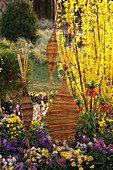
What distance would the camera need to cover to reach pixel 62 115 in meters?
2.42

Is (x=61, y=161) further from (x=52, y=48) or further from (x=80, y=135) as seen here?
(x=52, y=48)

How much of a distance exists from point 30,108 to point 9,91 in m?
2.16

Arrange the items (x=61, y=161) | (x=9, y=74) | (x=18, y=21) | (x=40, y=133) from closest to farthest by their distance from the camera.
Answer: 1. (x=61, y=161)
2. (x=40, y=133)
3. (x=9, y=74)
4. (x=18, y=21)

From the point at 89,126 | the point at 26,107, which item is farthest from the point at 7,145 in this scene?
the point at 89,126

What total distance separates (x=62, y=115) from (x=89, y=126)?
1.10 feet

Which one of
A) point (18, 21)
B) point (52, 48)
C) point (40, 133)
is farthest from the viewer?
point (18, 21)

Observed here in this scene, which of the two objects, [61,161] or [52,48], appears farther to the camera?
[52,48]

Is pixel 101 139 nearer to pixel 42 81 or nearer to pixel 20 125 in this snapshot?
pixel 20 125

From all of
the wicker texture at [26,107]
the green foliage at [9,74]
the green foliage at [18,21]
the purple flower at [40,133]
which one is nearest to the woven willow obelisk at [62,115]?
the purple flower at [40,133]

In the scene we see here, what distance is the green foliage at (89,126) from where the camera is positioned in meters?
2.58

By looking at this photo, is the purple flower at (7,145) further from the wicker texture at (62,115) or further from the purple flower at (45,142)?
the wicker texture at (62,115)

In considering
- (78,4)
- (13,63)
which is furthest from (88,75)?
(13,63)

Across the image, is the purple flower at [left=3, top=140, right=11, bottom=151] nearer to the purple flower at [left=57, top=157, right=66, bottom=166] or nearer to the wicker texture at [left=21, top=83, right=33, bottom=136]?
the wicker texture at [left=21, top=83, right=33, bottom=136]

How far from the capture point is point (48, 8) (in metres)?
15.1
